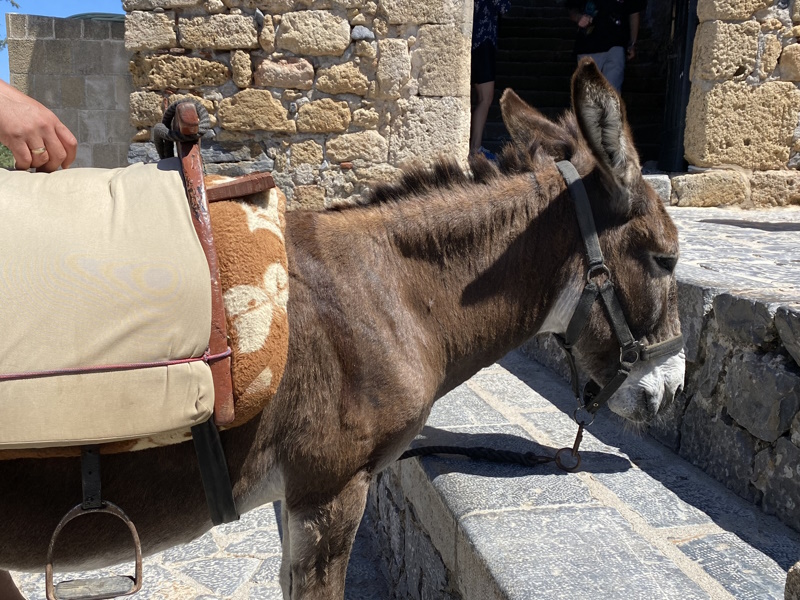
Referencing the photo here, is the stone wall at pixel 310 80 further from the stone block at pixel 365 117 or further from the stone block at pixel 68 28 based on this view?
the stone block at pixel 68 28

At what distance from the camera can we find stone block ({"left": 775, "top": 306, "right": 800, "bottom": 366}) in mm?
2371

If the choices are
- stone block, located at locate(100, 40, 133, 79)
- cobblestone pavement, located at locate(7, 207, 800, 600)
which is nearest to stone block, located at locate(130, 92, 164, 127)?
stone block, located at locate(100, 40, 133, 79)

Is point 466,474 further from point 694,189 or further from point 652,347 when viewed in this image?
point 694,189

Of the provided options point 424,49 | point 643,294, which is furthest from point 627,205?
Answer: point 424,49

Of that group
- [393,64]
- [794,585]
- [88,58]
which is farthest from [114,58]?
[794,585]

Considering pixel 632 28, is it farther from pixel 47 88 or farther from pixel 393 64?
pixel 47 88

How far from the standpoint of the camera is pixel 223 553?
10.8ft

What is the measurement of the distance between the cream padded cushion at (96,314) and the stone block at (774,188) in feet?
21.4

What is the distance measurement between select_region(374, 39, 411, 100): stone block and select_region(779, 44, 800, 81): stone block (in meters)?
3.59

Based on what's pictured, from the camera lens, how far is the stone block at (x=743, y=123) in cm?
638

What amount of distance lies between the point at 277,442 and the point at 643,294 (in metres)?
1.16

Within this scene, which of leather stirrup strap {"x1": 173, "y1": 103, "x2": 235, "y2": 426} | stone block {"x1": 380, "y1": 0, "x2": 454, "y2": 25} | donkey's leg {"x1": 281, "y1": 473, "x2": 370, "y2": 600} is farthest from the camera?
stone block {"x1": 380, "y1": 0, "x2": 454, "y2": 25}

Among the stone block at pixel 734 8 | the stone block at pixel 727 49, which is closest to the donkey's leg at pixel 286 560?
the stone block at pixel 727 49

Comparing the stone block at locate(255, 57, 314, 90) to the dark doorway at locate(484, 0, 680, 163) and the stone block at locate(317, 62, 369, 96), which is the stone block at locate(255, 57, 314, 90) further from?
the dark doorway at locate(484, 0, 680, 163)
